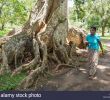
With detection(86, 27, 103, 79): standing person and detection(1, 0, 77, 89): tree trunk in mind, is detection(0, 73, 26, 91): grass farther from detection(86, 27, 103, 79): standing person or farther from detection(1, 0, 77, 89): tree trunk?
detection(86, 27, 103, 79): standing person

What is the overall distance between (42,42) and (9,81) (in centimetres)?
260

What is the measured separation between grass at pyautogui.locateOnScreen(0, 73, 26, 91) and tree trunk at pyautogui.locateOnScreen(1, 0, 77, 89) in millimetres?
296

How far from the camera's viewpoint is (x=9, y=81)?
10195 millimetres

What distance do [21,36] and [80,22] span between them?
41172 millimetres

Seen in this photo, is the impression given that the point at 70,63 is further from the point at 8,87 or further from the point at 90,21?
the point at 90,21

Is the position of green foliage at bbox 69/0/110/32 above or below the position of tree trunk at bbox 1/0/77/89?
above

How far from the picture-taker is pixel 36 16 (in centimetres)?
1380

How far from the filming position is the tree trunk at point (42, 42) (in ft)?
37.6

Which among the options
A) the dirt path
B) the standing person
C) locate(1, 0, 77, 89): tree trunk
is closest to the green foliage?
locate(1, 0, 77, 89): tree trunk

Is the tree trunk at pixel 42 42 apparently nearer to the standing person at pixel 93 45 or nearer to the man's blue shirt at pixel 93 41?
the standing person at pixel 93 45

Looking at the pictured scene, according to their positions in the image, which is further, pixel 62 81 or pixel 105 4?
pixel 105 4

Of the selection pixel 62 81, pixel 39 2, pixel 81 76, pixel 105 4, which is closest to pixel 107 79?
pixel 81 76

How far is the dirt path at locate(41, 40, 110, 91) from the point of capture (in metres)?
9.66

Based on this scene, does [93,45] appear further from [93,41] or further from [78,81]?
[78,81]
